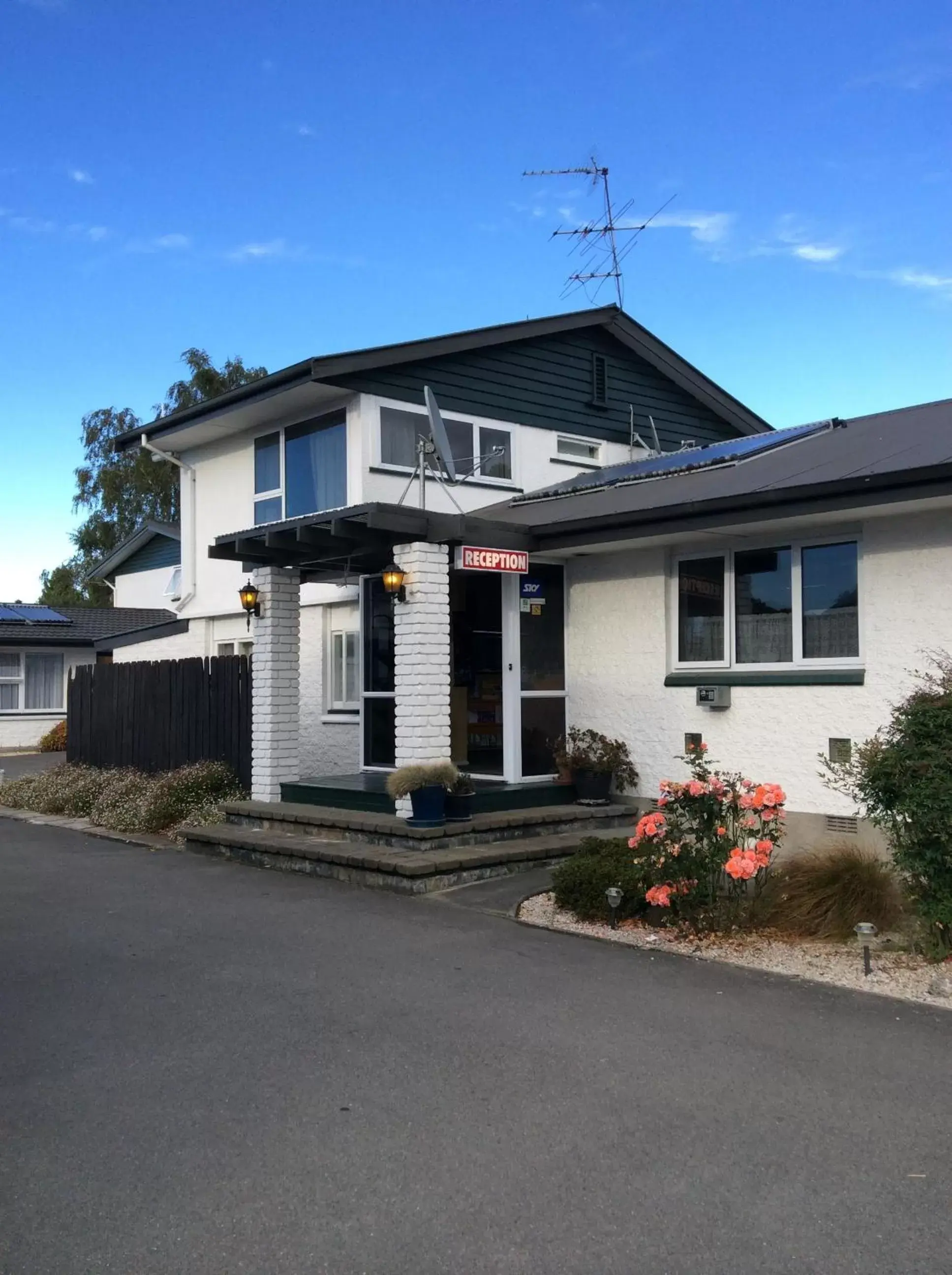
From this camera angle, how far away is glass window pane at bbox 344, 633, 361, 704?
16.2m

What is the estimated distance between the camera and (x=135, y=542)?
30578mm

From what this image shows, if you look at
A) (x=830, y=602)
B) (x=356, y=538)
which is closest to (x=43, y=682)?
(x=356, y=538)

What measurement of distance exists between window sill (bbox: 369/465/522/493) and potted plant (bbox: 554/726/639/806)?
4654 millimetres

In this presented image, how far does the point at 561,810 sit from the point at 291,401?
7.01 meters

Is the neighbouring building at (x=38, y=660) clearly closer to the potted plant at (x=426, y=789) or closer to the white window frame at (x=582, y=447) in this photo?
the white window frame at (x=582, y=447)

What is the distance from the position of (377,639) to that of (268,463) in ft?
13.4

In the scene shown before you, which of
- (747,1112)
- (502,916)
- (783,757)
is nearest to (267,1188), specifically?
(747,1112)

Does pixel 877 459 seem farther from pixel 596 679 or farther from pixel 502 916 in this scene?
pixel 502 916

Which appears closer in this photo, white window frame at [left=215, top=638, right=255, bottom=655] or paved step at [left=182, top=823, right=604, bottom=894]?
paved step at [left=182, top=823, right=604, bottom=894]

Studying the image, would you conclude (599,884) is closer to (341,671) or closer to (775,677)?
(775,677)

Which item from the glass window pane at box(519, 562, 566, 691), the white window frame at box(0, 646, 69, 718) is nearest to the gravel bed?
the glass window pane at box(519, 562, 566, 691)

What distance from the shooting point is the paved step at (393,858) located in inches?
391

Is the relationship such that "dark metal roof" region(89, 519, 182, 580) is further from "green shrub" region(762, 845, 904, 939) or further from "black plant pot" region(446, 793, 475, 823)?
"green shrub" region(762, 845, 904, 939)

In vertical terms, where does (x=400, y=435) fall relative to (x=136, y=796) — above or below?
above
